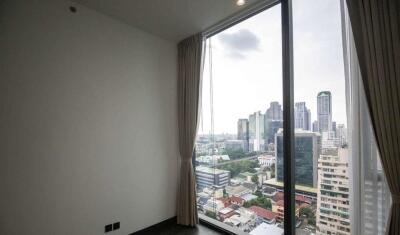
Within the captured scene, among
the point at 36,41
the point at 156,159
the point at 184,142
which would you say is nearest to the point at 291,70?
the point at 184,142

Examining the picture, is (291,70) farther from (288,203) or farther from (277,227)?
(277,227)

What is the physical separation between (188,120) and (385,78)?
7.44 ft

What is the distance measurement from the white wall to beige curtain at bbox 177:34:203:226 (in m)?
0.22

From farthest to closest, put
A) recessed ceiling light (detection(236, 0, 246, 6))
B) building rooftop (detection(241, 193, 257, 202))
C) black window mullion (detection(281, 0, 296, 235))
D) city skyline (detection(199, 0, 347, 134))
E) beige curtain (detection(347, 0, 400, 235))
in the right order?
building rooftop (detection(241, 193, 257, 202)), recessed ceiling light (detection(236, 0, 246, 6)), black window mullion (detection(281, 0, 296, 235)), city skyline (detection(199, 0, 347, 134)), beige curtain (detection(347, 0, 400, 235))

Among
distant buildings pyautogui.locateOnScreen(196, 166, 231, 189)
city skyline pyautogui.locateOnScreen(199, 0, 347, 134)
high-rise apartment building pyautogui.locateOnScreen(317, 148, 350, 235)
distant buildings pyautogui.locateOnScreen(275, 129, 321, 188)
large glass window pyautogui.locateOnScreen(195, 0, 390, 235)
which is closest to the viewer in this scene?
large glass window pyautogui.locateOnScreen(195, 0, 390, 235)

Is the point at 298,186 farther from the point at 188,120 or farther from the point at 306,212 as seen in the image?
the point at 188,120

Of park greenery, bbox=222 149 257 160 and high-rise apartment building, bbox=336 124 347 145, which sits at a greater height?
high-rise apartment building, bbox=336 124 347 145

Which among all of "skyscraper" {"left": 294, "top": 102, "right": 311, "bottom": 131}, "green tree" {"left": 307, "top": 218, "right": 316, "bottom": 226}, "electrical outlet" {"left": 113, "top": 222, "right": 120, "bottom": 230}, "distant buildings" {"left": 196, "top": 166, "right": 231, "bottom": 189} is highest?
"skyscraper" {"left": 294, "top": 102, "right": 311, "bottom": 131}

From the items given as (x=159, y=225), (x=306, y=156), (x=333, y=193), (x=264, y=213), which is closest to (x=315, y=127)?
(x=306, y=156)

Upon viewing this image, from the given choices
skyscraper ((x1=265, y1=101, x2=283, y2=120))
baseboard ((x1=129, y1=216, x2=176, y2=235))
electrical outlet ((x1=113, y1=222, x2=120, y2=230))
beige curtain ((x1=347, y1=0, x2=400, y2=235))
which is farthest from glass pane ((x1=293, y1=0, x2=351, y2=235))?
electrical outlet ((x1=113, y1=222, x2=120, y2=230))

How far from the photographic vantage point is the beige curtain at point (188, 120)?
9.71ft

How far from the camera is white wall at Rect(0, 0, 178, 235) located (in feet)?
6.20

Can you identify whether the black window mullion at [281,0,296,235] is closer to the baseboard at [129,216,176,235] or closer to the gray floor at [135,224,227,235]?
the gray floor at [135,224,227,235]

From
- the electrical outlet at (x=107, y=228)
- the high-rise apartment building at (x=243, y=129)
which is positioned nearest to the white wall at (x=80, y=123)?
the electrical outlet at (x=107, y=228)
